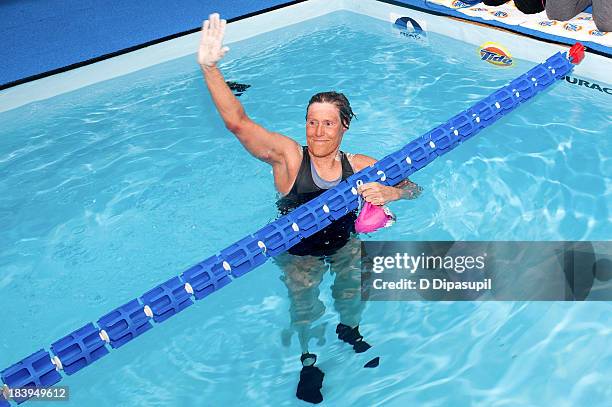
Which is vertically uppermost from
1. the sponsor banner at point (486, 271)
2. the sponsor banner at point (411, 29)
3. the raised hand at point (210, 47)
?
the raised hand at point (210, 47)

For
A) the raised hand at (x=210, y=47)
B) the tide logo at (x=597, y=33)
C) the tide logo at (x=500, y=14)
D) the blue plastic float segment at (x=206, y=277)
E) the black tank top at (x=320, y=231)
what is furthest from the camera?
the tide logo at (x=500, y=14)

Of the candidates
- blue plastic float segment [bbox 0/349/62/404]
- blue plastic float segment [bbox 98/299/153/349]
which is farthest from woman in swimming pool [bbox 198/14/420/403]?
blue plastic float segment [bbox 0/349/62/404]

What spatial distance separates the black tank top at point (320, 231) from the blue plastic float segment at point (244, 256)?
216mm

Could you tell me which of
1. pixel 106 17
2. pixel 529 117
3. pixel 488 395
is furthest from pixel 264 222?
pixel 106 17

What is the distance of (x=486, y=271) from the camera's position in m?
4.68

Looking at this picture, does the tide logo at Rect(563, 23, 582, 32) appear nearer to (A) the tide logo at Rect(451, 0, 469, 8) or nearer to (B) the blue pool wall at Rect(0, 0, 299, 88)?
(A) the tide logo at Rect(451, 0, 469, 8)

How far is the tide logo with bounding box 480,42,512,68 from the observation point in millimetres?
7570

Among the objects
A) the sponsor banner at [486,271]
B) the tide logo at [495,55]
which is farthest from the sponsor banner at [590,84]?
the sponsor banner at [486,271]

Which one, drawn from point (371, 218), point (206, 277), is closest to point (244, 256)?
point (206, 277)

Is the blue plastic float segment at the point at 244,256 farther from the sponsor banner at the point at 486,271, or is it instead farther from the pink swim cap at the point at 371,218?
the sponsor banner at the point at 486,271

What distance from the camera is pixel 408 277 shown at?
15.4 feet

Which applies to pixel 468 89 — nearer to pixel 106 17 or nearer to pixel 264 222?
pixel 264 222

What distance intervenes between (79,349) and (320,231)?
161 cm

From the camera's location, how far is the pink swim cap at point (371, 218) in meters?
3.85
